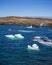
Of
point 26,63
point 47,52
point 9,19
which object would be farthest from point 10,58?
point 9,19

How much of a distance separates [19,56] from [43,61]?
2.02m

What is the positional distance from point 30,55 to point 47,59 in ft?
4.78

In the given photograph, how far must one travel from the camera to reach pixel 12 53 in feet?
48.7

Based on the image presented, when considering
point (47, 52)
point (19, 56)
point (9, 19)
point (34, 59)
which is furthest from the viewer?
point (9, 19)

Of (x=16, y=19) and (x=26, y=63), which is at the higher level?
(x=26, y=63)

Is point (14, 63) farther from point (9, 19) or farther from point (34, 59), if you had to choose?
point (9, 19)

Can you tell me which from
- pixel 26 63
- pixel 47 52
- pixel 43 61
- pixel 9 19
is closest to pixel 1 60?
pixel 26 63

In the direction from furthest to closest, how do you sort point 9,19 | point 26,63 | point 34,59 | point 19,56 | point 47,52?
point 9,19
point 47,52
point 19,56
point 34,59
point 26,63

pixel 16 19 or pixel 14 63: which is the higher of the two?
pixel 14 63

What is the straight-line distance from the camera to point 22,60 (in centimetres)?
1289

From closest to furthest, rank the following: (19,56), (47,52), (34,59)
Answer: (34,59) → (19,56) → (47,52)

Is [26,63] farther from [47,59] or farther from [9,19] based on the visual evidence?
[9,19]

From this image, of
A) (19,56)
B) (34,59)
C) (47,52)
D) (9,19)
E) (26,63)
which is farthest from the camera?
(9,19)

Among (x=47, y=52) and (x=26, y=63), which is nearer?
(x=26, y=63)
